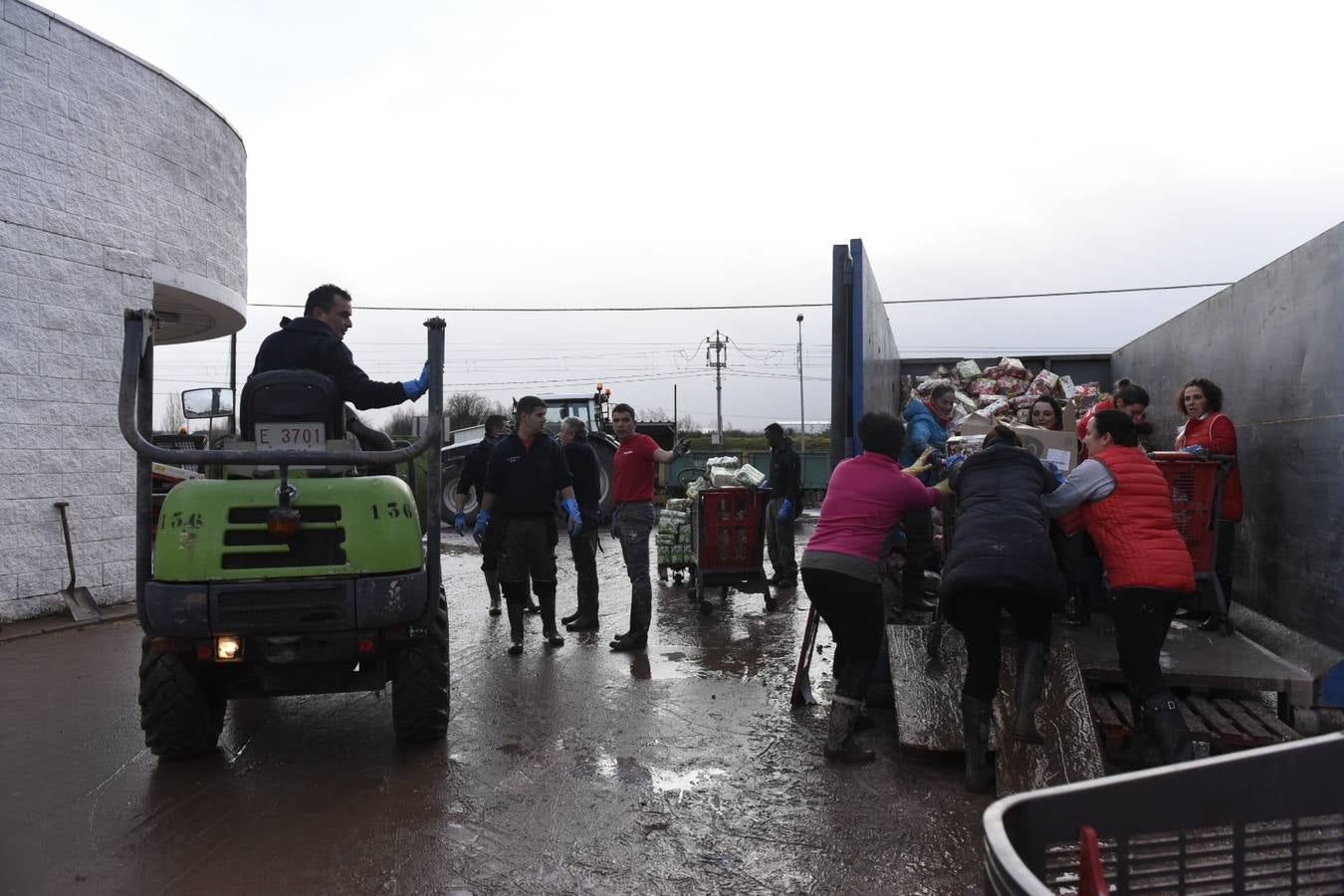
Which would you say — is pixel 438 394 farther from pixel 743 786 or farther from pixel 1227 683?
pixel 1227 683

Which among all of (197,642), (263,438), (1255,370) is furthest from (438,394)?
(1255,370)

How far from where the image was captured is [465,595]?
33.6 feet

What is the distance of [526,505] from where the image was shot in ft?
23.2

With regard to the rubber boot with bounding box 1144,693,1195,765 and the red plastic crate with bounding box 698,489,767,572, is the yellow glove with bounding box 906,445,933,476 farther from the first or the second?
the red plastic crate with bounding box 698,489,767,572

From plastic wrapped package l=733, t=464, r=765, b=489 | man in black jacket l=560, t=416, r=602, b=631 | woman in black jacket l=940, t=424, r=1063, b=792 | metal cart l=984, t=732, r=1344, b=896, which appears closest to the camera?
metal cart l=984, t=732, r=1344, b=896

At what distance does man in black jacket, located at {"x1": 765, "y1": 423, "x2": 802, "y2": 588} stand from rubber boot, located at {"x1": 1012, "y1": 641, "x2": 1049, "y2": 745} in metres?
4.98

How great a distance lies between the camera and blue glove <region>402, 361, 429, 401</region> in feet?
16.0

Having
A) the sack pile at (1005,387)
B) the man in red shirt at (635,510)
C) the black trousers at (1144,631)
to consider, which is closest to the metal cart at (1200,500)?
the black trousers at (1144,631)

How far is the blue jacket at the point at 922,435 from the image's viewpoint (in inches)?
263

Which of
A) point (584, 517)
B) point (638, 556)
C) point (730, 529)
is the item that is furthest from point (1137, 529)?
point (730, 529)

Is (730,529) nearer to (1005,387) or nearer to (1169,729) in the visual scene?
(1005,387)

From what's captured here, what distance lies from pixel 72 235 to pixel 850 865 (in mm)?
8640

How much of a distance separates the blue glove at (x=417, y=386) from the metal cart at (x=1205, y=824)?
385cm

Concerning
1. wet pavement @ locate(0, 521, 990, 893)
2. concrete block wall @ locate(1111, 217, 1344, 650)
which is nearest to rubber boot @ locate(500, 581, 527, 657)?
wet pavement @ locate(0, 521, 990, 893)
